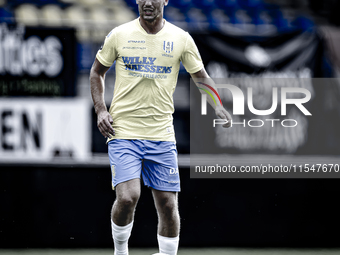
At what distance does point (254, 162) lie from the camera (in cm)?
539

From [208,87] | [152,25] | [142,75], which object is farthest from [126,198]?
[152,25]

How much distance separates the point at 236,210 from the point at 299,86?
144cm

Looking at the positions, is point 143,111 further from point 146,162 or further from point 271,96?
point 271,96

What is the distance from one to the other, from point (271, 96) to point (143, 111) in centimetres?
217

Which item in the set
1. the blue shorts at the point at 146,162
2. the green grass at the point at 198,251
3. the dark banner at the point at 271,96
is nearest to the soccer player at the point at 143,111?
the blue shorts at the point at 146,162

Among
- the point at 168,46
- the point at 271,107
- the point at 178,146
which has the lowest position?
the point at 178,146

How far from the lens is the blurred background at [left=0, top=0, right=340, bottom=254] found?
5.23 meters

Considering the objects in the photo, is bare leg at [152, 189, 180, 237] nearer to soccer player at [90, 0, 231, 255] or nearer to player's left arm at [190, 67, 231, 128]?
soccer player at [90, 0, 231, 255]

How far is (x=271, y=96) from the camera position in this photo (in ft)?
17.6

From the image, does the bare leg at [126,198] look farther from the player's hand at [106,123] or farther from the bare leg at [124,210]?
the player's hand at [106,123]

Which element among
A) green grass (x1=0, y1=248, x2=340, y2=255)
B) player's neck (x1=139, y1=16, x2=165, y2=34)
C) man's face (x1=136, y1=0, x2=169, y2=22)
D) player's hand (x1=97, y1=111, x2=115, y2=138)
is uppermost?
man's face (x1=136, y1=0, x2=169, y2=22)

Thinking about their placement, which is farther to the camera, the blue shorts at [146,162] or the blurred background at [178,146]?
the blurred background at [178,146]

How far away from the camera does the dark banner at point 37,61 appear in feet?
17.1

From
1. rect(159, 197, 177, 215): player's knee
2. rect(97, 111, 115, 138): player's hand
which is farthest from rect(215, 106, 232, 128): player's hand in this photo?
rect(97, 111, 115, 138): player's hand
